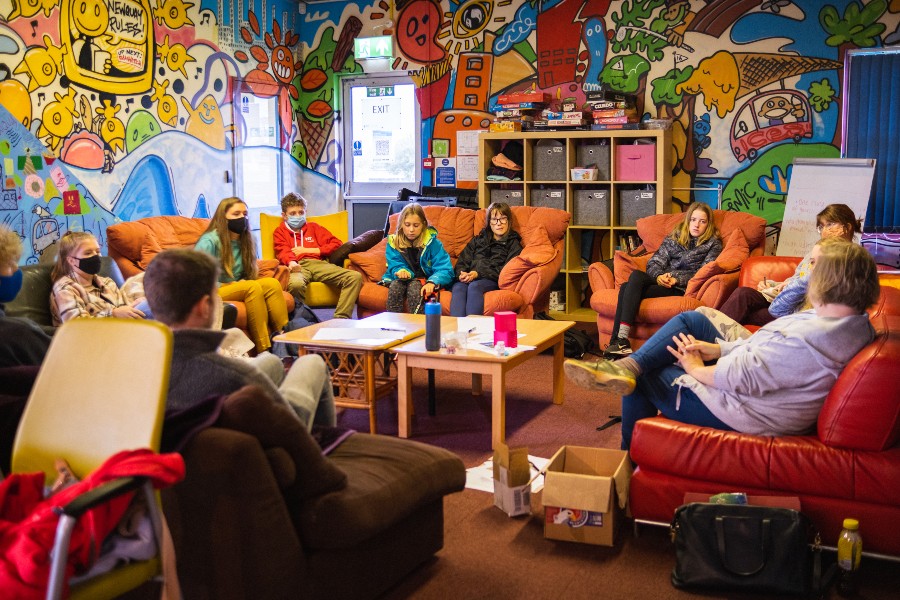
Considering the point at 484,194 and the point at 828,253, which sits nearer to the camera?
the point at 828,253

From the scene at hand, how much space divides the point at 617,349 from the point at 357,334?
1879mm

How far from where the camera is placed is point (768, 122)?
7.32 meters

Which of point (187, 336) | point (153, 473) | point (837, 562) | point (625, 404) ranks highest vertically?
point (187, 336)

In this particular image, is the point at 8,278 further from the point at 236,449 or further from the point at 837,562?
the point at 837,562

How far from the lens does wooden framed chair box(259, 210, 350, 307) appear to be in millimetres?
6508

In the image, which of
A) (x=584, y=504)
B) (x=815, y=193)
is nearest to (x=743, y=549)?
(x=584, y=504)

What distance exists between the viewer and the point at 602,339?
616 cm

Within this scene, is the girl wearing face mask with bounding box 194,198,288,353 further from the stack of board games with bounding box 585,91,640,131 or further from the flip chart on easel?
the flip chart on easel

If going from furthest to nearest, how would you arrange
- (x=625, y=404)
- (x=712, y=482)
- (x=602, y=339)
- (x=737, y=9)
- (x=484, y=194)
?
(x=484, y=194) < (x=737, y=9) < (x=602, y=339) < (x=625, y=404) < (x=712, y=482)

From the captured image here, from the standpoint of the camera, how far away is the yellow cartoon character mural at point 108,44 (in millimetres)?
6242

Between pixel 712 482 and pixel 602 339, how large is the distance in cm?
311

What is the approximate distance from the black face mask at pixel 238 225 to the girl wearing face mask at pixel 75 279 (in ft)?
3.71

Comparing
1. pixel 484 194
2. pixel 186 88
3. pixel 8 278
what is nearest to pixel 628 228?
pixel 484 194

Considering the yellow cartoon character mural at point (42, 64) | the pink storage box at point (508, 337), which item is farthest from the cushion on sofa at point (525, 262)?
the yellow cartoon character mural at point (42, 64)
